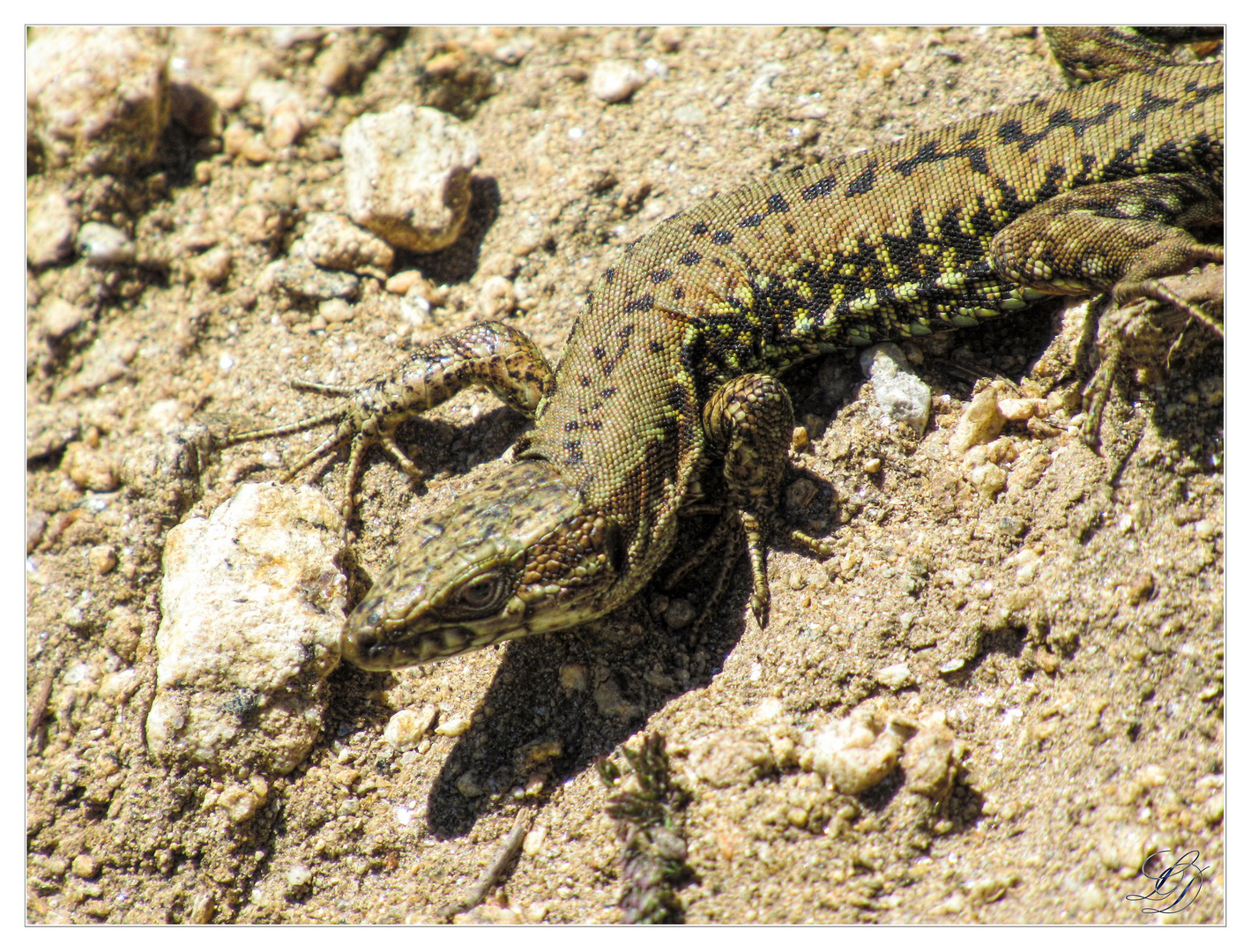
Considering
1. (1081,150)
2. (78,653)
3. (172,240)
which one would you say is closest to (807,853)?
(1081,150)

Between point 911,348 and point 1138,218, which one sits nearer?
point 1138,218

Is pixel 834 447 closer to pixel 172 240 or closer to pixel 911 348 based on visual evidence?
pixel 911 348

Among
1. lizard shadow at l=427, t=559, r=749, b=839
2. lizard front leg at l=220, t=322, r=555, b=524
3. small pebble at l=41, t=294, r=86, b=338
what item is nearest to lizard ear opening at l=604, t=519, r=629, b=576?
lizard shadow at l=427, t=559, r=749, b=839

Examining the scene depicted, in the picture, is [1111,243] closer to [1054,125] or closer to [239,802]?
[1054,125]

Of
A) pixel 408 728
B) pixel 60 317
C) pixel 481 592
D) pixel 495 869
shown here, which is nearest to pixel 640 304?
pixel 481 592

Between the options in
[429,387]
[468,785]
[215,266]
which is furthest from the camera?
[215,266]
